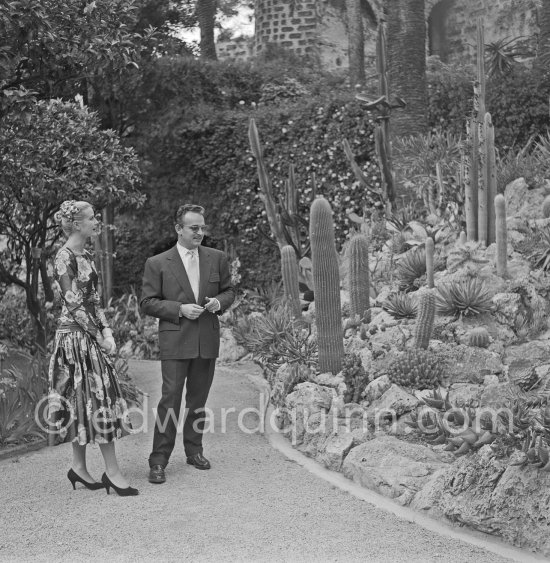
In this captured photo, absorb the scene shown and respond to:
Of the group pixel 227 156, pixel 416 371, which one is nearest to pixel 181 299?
pixel 416 371

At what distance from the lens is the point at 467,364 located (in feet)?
23.0

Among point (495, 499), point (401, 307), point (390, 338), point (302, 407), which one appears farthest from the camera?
point (401, 307)

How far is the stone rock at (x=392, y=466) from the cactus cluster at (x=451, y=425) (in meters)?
0.14

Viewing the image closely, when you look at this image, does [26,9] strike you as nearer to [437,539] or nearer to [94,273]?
[94,273]

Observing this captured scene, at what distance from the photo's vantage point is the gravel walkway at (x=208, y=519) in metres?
4.43

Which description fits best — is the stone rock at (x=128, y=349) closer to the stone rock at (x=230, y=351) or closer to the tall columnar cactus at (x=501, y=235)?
the stone rock at (x=230, y=351)

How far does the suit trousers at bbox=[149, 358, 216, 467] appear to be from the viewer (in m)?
5.62

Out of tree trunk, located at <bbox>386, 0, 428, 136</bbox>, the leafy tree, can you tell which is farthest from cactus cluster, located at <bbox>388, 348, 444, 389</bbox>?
tree trunk, located at <bbox>386, 0, 428, 136</bbox>

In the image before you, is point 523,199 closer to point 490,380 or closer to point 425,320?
point 425,320

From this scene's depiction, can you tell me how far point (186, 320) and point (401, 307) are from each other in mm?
3035

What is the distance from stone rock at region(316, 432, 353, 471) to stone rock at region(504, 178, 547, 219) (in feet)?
14.3

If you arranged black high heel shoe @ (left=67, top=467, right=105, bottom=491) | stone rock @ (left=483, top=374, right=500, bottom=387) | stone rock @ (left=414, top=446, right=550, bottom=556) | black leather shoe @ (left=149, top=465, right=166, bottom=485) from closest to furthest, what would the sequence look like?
stone rock @ (left=414, top=446, right=550, bottom=556) < black high heel shoe @ (left=67, top=467, right=105, bottom=491) < black leather shoe @ (left=149, top=465, right=166, bottom=485) < stone rock @ (left=483, top=374, right=500, bottom=387)

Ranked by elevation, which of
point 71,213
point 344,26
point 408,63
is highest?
point 344,26

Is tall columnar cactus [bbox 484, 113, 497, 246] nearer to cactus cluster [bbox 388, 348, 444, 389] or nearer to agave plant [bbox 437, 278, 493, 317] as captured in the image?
agave plant [bbox 437, 278, 493, 317]
